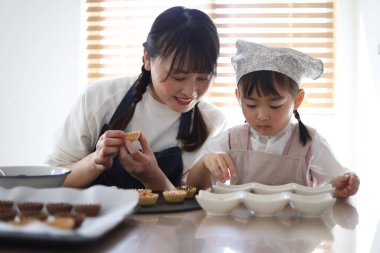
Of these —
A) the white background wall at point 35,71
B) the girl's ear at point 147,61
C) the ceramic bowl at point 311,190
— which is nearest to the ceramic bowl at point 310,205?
the ceramic bowl at point 311,190

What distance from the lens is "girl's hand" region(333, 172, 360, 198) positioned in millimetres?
1166

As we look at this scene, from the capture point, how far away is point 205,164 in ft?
4.06

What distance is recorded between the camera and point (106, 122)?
5.32ft

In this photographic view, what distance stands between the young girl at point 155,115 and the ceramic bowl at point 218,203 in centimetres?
40

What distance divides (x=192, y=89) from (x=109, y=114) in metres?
0.36

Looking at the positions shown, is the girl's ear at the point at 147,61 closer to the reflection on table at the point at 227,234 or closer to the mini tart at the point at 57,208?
the reflection on table at the point at 227,234

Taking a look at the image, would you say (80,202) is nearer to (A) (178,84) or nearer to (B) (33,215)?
(B) (33,215)

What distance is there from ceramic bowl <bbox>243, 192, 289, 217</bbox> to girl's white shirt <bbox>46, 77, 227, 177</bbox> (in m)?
0.74

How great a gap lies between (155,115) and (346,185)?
695 mm

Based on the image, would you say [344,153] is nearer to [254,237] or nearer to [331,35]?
[331,35]

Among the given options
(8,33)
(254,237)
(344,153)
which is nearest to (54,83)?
(8,33)

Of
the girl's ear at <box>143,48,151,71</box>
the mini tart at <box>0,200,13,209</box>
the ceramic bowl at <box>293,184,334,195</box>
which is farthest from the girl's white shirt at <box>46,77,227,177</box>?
the mini tart at <box>0,200,13,209</box>

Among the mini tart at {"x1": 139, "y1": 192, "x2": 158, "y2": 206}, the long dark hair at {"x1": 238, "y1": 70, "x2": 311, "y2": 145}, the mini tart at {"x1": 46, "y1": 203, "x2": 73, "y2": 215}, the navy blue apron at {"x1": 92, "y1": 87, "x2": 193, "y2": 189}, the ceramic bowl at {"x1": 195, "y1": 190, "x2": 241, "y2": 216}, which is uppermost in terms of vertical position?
the long dark hair at {"x1": 238, "y1": 70, "x2": 311, "y2": 145}

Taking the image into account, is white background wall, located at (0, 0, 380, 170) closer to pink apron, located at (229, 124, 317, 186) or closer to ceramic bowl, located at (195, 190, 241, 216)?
pink apron, located at (229, 124, 317, 186)
